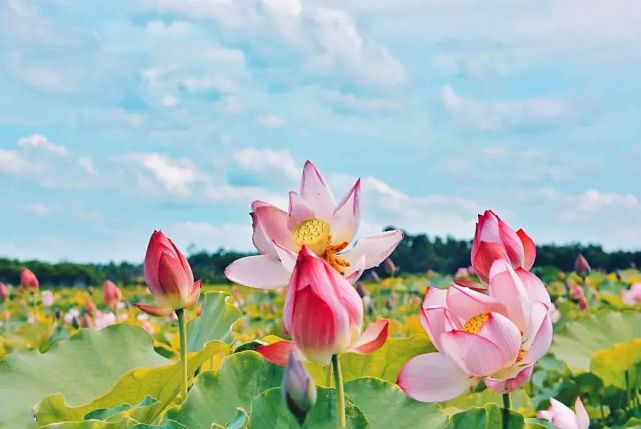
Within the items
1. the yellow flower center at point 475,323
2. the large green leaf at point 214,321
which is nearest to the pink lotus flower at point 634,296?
the large green leaf at point 214,321

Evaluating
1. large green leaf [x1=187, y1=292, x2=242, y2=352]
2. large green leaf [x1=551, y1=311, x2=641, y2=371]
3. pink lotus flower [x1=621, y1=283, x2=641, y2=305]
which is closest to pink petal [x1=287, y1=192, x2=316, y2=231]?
large green leaf [x1=187, y1=292, x2=242, y2=352]

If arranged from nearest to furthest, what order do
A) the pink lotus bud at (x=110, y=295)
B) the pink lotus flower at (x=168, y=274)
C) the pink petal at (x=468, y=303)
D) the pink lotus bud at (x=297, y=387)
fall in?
the pink lotus bud at (x=297, y=387)
the pink petal at (x=468, y=303)
the pink lotus flower at (x=168, y=274)
the pink lotus bud at (x=110, y=295)

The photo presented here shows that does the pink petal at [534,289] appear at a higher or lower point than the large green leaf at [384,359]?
higher

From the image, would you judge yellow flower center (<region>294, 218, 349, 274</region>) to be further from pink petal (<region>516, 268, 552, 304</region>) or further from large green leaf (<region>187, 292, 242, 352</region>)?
large green leaf (<region>187, 292, 242, 352</region>)

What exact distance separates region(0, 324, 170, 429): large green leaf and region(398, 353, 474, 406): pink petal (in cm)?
68

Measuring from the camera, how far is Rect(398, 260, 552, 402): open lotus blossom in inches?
40.1

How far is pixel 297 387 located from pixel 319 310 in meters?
0.08

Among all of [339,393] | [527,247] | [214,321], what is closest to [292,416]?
[339,393]

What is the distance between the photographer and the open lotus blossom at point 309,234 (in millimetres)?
1190

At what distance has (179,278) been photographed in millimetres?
1305

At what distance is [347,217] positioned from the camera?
3.95 feet

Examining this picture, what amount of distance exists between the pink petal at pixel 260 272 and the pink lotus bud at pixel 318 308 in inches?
10.2

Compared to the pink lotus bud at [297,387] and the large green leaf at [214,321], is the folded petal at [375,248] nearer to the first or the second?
the pink lotus bud at [297,387]

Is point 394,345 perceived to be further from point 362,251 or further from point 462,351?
point 462,351
